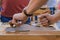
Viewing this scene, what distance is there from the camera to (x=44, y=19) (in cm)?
104

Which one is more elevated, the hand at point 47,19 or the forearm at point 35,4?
the forearm at point 35,4

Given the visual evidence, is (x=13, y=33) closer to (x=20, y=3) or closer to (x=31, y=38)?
(x=31, y=38)

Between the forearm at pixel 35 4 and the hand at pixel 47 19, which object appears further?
the hand at pixel 47 19

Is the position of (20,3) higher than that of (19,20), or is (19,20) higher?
(20,3)

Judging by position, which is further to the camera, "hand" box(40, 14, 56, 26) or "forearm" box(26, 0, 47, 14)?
"hand" box(40, 14, 56, 26)

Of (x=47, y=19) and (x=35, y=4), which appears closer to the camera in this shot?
(x=35, y=4)

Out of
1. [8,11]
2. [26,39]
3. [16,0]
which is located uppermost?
[16,0]

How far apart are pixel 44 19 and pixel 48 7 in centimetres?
198

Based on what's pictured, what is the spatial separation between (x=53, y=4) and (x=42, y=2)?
2.17 meters

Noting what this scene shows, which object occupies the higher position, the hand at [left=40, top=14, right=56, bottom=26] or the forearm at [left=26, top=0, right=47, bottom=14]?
the forearm at [left=26, top=0, right=47, bottom=14]

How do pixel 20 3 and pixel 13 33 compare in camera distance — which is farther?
pixel 20 3

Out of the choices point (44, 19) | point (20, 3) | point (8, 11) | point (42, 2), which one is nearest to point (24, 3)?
point (20, 3)

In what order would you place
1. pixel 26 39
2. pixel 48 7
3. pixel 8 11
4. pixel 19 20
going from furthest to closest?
pixel 48 7, pixel 8 11, pixel 19 20, pixel 26 39

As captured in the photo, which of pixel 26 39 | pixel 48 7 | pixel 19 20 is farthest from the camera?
pixel 48 7
